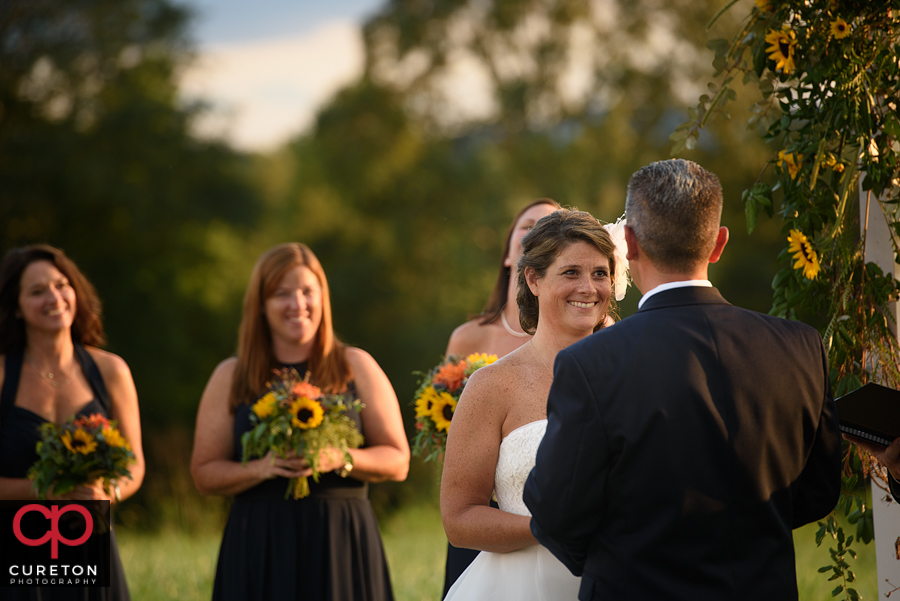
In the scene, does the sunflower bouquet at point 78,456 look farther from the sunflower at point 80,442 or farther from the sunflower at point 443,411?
the sunflower at point 443,411

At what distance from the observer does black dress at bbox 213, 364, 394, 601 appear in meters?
4.12

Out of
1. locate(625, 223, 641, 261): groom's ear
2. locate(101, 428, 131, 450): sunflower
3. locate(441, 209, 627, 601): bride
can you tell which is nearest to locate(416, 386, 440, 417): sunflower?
locate(441, 209, 627, 601): bride

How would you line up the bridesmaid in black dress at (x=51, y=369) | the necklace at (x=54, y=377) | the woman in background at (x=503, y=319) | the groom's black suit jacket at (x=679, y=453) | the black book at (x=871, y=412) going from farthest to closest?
the woman in background at (x=503, y=319), the necklace at (x=54, y=377), the bridesmaid in black dress at (x=51, y=369), the black book at (x=871, y=412), the groom's black suit jacket at (x=679, y=453)

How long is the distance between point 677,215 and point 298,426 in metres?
2.49

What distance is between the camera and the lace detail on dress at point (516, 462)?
272 centimetres

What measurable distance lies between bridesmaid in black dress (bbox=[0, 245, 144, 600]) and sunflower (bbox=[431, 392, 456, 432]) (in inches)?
70.6

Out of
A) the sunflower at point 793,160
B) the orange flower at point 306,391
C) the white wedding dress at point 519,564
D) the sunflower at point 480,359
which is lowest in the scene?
the white wedding dress at point 519,564

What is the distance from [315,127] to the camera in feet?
65.0

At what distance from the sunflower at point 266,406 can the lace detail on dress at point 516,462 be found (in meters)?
1.62

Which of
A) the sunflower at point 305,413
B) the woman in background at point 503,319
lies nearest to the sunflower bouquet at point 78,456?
the sunflower at point 305,413

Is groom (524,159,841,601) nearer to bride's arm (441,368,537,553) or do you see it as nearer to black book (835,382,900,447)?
black book (835,382,900,447)

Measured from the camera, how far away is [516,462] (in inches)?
108

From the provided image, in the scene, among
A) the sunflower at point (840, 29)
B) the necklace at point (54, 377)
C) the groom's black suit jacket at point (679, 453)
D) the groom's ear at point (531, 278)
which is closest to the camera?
the groom's black suit jacket at point (679, 453)

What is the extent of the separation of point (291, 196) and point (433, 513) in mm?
12139
